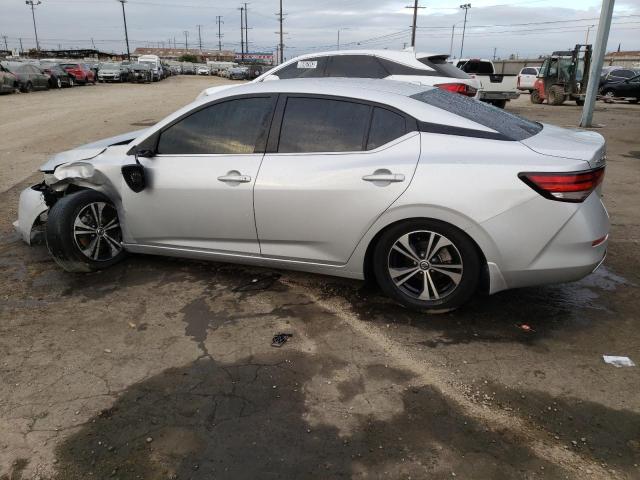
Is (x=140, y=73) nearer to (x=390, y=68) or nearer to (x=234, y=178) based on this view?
(x=390, y=68)

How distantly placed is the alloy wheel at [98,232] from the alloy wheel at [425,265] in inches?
98.5

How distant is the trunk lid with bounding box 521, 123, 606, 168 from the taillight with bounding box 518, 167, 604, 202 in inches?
5.4

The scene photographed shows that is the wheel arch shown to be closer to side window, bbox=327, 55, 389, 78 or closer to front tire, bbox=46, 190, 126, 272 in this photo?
→ front tire, bbox=46, 190, 126, 272

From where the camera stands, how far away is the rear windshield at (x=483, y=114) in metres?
3.63

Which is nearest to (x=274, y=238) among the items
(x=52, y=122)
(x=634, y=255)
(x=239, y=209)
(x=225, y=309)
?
(x=239, y=209)

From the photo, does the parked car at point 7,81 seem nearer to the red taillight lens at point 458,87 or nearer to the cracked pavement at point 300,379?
the red taillight lens at point 458,87

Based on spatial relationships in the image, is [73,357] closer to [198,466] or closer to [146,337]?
[146,337]

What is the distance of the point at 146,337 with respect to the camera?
3.56 m

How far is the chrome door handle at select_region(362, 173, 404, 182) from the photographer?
3.51 m

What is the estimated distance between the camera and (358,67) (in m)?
8.93

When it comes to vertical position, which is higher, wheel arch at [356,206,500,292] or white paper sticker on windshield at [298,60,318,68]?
white paper sticker on windshield at [298,60,318,68]

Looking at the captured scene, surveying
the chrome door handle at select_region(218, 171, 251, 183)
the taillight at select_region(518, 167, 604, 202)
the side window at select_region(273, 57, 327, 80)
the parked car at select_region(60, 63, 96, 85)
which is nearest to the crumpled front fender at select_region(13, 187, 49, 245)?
the chrome door handle at select_region(218, 171, 251, 183)

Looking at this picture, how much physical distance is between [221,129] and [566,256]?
2.62 metres

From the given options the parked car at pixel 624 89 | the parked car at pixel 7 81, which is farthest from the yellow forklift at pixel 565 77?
the parked car at pixel 7 81
